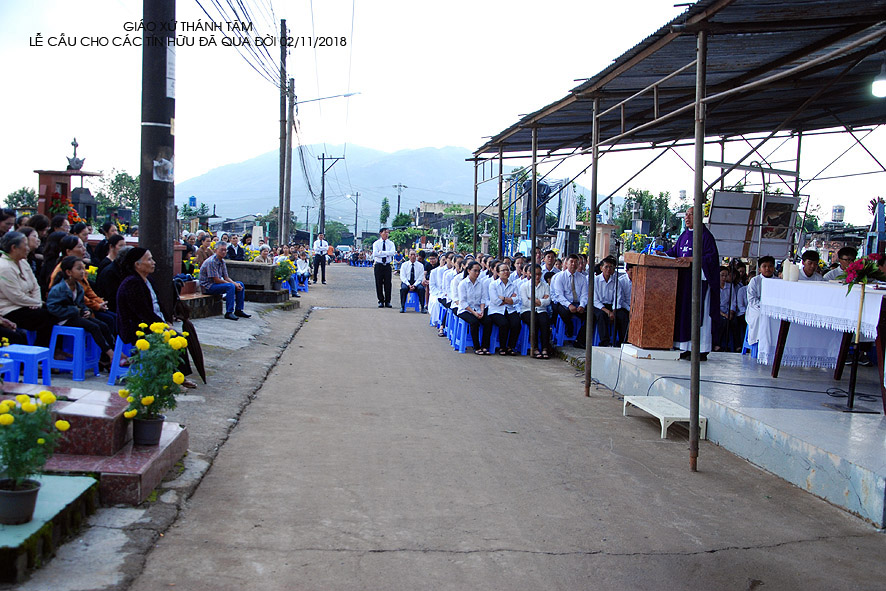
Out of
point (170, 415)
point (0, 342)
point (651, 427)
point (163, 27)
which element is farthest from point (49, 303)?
point (651, 427)

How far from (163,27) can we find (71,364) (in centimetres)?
353

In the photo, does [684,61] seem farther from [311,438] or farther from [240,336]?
[240,336]

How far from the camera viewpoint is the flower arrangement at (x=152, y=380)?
4.93 metres

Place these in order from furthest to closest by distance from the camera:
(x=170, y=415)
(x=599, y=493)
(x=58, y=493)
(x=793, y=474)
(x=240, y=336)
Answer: (x=240, y=336)
(x=170, y=415)
(x=793, y=474)
(x=599, y=493)
(x=58, y=493)

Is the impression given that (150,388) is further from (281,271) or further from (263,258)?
(263,258)

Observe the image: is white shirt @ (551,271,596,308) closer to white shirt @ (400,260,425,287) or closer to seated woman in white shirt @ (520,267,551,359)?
seated woman in white shirt @ (520,267,551,359)

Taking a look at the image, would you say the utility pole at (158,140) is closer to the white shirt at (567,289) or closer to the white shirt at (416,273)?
the white shirt at (567,289)

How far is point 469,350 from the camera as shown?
42.1 feet

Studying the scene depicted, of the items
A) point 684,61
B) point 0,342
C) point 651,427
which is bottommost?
point 651,427

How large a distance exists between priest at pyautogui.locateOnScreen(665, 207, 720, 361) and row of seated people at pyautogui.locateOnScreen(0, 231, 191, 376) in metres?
6.12

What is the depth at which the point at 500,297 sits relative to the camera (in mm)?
12562

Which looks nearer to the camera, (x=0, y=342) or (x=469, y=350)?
(x=0, y=342)

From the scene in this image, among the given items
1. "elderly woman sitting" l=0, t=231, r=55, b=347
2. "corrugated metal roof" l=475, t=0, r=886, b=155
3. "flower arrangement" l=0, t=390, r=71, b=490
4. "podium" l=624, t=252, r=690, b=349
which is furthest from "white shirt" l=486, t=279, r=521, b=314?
"flower arrangement" l=0, t=390, r=71, b=490

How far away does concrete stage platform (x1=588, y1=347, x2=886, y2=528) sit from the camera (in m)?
5.22
